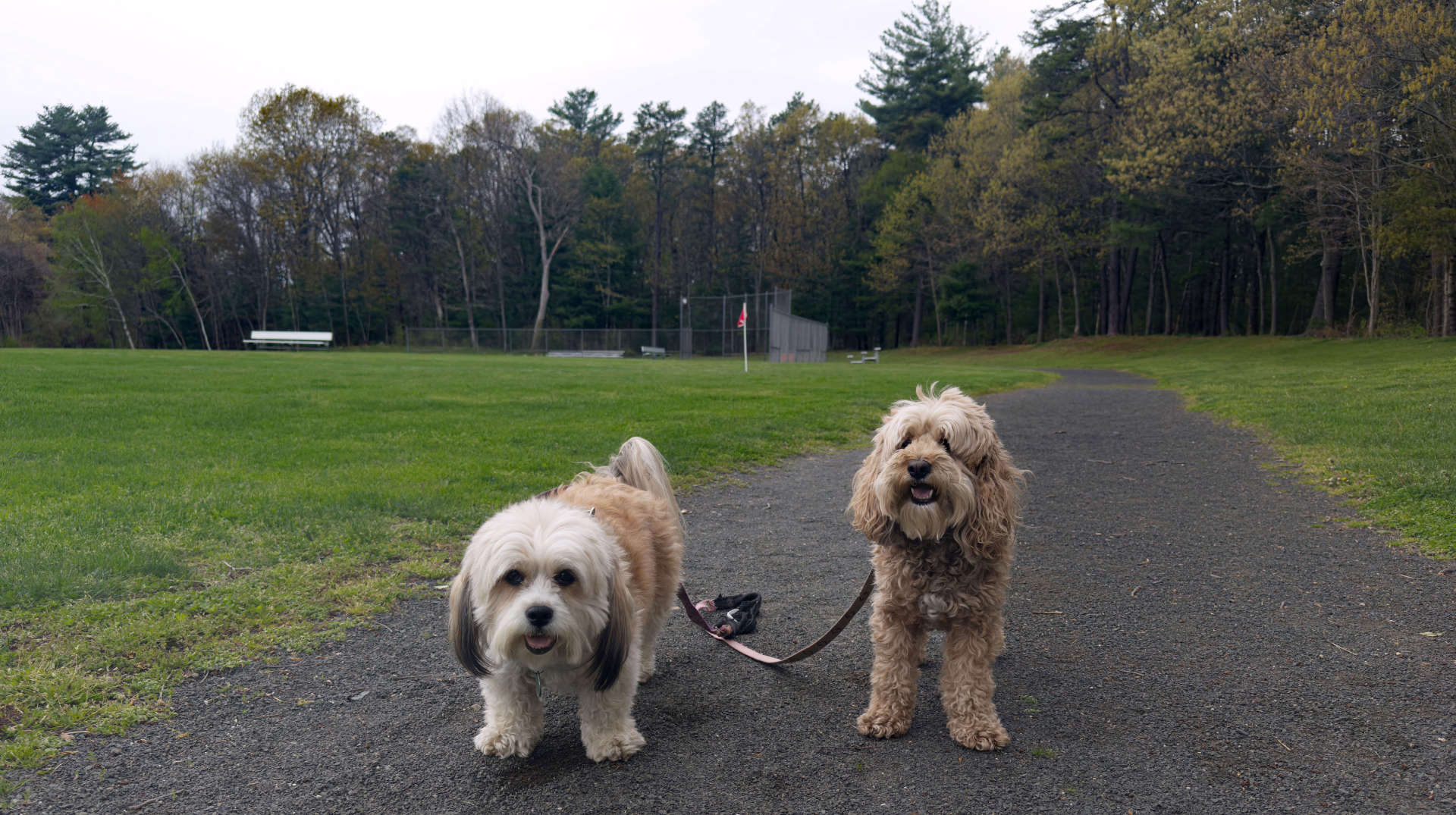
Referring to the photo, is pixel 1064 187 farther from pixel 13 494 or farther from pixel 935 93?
pixel 13 494

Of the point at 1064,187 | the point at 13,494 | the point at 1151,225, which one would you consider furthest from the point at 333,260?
the point at 13,494

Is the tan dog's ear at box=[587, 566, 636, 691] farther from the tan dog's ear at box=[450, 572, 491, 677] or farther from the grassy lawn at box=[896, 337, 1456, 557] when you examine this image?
the grassy lawn at box=[896, 337, 1456, 557]

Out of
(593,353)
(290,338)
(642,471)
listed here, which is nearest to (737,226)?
(593,353)

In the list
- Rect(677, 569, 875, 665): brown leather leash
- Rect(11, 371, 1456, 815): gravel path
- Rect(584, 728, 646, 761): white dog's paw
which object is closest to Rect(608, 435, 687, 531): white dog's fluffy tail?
Rect(677, 569, 875, 665): brown leather leash

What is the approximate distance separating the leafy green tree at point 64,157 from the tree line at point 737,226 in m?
4.78

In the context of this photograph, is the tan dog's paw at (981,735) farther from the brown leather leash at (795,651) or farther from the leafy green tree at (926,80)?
the leafy green tree at (926,80)

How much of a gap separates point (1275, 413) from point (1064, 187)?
3614 cm

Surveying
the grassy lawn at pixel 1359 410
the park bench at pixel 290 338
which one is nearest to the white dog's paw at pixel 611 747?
the grassy lawn at pixel 1359 410

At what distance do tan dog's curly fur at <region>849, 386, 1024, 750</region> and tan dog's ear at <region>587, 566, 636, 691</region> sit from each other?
108cm

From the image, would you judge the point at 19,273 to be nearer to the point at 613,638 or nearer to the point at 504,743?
the point at 504,743

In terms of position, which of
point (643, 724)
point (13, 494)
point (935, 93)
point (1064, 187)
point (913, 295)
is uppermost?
point (935, 93)

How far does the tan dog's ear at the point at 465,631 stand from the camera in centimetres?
316

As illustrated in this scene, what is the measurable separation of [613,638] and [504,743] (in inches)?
26.0

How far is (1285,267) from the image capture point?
5169 cm
